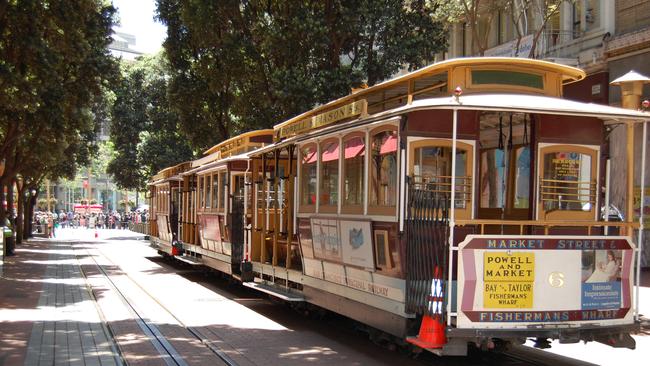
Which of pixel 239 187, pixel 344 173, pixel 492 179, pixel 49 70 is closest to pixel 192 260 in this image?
pixel 239 187

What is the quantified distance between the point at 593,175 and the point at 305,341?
4.54 m

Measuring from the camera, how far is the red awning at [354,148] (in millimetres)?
8711

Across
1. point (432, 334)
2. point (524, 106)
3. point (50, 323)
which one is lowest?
point (50, 323)

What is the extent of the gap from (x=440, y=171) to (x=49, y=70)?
472 inches

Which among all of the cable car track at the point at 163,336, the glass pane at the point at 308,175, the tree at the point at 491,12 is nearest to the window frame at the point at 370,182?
the glass pane at the point at 308,175

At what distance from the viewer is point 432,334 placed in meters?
6.92

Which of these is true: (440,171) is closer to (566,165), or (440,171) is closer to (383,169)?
(383,169)

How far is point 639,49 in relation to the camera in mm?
18375

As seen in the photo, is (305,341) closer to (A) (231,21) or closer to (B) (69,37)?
(B) (69,37)

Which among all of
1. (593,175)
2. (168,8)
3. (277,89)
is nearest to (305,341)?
(593,175)

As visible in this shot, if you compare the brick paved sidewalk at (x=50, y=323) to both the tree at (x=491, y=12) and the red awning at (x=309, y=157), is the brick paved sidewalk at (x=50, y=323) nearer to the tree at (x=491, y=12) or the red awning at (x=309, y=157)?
the red awning at (x=309, y=157)

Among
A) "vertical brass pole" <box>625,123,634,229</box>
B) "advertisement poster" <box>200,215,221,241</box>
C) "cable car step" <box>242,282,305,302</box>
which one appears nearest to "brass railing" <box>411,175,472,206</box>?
"vertical brass pole" <box>625,123,634,229</box>

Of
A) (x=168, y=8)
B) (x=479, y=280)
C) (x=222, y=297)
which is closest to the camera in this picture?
(x=479, y=280)

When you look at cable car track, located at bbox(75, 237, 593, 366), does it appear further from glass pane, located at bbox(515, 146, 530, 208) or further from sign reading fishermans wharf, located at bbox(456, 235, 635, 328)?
glass pane, located at bbox(515, 146, 530, 208)
